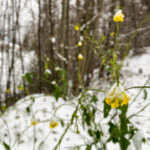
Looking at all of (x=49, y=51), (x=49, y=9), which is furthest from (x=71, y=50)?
(x=49, y=9)

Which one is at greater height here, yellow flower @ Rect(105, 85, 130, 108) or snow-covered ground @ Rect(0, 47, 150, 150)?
yellow flower @ Rect(105, 85, 130, 108)

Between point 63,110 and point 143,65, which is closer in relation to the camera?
point 63,110

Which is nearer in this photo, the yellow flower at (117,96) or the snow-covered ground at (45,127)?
the yellow flower at (117,96)

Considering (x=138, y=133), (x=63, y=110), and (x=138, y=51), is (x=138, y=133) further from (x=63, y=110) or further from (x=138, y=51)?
(x=138, y=51)

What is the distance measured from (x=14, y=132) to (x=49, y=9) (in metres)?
1.97

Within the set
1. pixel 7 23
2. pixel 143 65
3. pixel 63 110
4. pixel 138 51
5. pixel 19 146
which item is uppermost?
pixel 7 23

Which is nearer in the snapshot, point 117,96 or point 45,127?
point 117,96

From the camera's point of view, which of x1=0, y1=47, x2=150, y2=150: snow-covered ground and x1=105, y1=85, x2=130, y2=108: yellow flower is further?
x1=0, y1=47, x2=150, y2=150: snow-covered ground

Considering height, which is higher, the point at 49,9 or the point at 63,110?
the point at 49,9

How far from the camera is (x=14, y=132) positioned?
88.0 inches

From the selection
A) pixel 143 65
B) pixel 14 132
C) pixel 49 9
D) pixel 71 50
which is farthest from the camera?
pixel 143 65

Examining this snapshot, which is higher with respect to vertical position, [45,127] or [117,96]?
[117,96]

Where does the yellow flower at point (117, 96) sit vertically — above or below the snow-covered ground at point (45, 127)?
above

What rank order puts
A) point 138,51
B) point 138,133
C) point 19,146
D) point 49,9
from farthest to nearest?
point 138,51 < point 49,9 < point 19,146 < point 138,133
